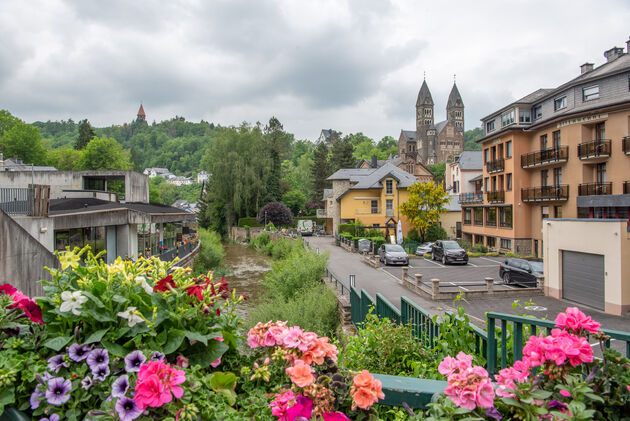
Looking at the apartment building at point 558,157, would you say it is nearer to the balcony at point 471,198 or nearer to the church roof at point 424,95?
the balcony at point 471,198

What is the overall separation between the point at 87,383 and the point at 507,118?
38.8 meters

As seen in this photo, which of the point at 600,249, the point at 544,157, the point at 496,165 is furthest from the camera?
the point at 496,165

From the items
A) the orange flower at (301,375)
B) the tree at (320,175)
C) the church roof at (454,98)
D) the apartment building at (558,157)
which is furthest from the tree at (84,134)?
the church roof at (454,98)

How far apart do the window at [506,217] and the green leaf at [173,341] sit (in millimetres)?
37239

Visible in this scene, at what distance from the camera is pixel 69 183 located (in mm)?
31391

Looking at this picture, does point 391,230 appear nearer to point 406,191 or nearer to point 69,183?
point 406,191

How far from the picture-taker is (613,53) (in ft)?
109

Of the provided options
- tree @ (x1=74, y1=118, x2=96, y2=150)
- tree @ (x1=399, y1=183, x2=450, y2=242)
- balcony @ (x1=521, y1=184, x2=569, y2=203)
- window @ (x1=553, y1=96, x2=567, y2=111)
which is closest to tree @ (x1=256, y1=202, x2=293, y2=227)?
tree @ (x1=399, y1=183, x2=450, y2=242)

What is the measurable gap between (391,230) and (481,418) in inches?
1875

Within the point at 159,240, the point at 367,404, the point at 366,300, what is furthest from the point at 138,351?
the point at 159,240

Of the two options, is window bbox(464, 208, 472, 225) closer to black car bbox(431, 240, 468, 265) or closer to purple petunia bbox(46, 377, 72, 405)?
black car bbox(431, 240, 468, 265)

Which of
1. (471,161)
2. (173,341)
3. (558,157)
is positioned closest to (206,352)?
(173,341)

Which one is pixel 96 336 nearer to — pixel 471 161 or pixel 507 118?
pixel 507 118

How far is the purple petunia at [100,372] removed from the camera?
2.26 metres
